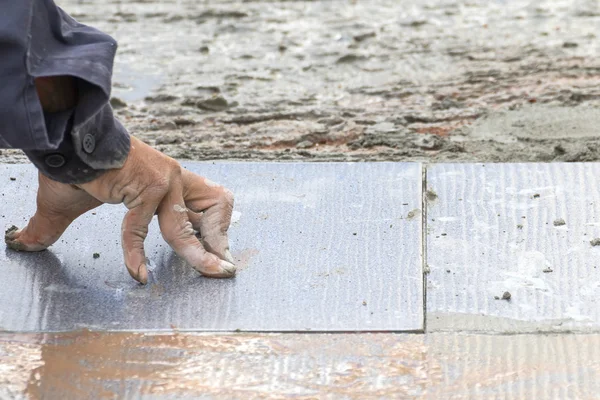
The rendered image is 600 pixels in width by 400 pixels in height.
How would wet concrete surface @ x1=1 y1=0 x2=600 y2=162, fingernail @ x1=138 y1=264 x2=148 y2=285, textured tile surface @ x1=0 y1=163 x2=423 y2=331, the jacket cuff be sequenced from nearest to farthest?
the jacket cuff < textured tile surface @ x1=0 y1=163 x2=423 y2=331 < fingernail @ x1=138 y1=264 x2=148 y2=285 < wet concrete surface @ x1=1 y1=0 x2=600 y2=162

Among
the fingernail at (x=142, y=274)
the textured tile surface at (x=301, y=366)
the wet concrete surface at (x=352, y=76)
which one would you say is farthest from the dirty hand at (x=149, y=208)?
the wet concrete surface at (x=352, y=76)

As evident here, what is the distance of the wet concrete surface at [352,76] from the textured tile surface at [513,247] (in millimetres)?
509

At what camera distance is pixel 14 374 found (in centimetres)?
250

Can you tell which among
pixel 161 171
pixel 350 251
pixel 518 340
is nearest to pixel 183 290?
pixel 161 171

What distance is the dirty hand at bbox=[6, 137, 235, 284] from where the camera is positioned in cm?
278

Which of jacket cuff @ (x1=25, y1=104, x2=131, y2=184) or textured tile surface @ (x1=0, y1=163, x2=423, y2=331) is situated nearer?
jacket cuff @ (x1=25, y1=104, x2=131, y2=184)

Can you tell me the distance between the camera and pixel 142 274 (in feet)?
9.32

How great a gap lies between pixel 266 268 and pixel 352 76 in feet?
8.45

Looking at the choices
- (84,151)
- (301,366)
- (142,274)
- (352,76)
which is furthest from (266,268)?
(352,76)

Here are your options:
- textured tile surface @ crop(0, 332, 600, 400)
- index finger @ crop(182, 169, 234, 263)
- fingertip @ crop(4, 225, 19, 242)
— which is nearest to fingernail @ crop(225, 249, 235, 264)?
index finger @ crop(182, 169, 234, 263)

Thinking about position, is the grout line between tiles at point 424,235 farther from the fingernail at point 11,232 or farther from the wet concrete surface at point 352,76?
the fingernail at point 11,232

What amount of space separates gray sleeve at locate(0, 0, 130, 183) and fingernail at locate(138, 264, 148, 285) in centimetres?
32

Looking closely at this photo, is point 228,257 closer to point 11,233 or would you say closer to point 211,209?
point 211,209

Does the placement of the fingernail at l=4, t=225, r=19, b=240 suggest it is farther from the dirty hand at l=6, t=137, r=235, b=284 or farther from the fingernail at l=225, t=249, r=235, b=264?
the fingernail at l=225, t=249, r=235, b=264
